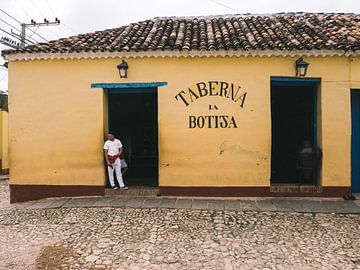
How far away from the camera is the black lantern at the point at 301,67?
286 inches

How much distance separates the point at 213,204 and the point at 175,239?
1.95 m

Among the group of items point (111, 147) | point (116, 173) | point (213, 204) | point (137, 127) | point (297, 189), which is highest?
point (137, 127)

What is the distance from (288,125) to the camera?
404 inches

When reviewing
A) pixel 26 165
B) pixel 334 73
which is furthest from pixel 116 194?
pixel 334 73

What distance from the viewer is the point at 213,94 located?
25.1ft

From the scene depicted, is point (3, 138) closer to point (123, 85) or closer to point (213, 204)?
point (123, 85)

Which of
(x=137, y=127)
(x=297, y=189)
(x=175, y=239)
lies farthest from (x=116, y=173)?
(x=297, y=189)

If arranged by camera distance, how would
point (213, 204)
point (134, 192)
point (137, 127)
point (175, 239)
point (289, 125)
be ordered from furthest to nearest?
1. point (137, 127)
2. point (289, 125)
3. point (134, 192)
4. point (213, 204)
5. point (175, 239)

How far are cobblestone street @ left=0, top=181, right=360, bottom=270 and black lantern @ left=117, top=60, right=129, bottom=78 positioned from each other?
127 inches

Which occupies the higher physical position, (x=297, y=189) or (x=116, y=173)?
(x=116, y=173)

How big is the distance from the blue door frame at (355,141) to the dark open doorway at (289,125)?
3.44 feet

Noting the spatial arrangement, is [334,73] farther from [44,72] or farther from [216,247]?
[44,72]

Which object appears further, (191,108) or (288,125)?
(288,125)

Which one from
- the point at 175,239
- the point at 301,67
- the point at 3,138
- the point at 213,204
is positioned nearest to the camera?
the point at 175,239
